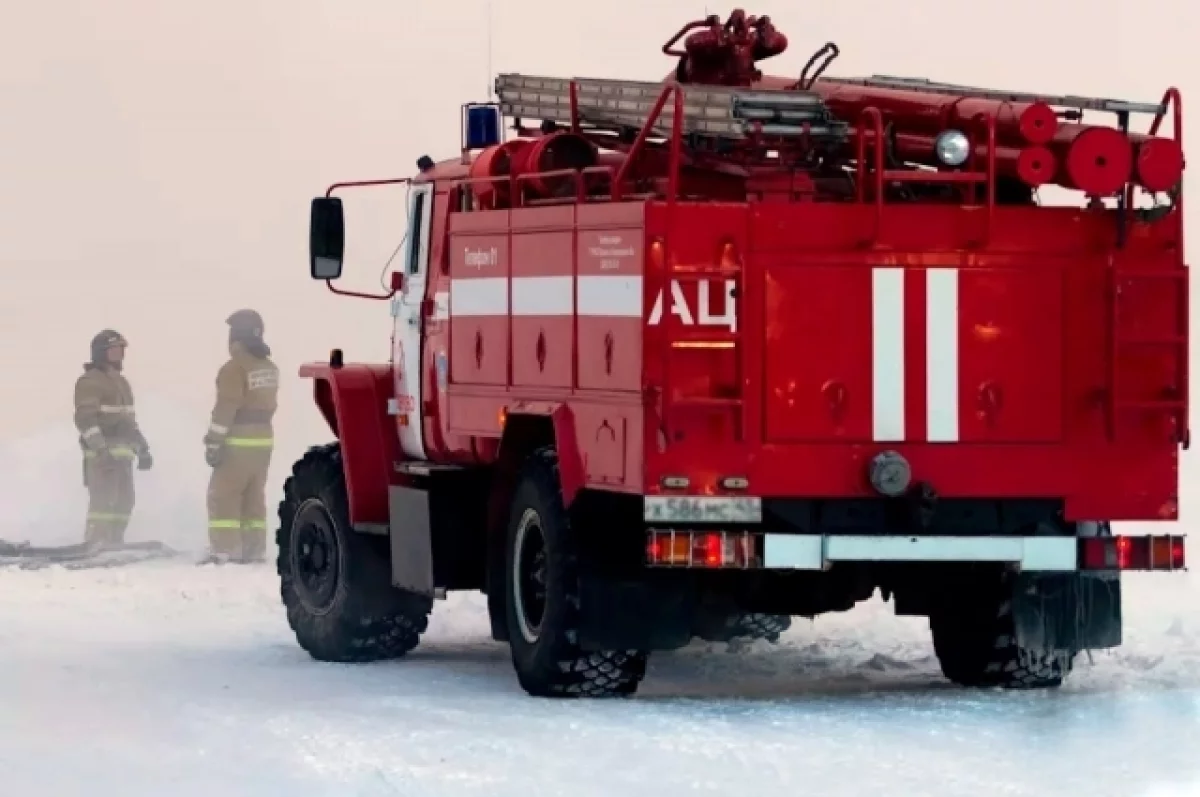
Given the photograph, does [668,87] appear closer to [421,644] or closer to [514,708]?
[514,708]

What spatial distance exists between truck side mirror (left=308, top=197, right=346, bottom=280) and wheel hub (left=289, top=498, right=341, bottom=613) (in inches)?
48.1

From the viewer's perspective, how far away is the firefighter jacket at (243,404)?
70.2 feet

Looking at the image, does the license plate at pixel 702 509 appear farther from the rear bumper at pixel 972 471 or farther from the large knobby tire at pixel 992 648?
the large knobby tire at pixel 992 648

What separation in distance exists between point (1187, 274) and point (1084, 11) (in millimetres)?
20921

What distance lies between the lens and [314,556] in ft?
47.0

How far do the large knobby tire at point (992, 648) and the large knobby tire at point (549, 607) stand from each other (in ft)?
4.80

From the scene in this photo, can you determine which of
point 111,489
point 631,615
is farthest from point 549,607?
point 111,489

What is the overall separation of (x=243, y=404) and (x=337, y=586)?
769cm

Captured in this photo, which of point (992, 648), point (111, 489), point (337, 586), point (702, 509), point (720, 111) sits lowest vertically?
point (992, 648)

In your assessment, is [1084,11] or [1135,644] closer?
[1135,644]

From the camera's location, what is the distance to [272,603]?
Answer: 16.7m

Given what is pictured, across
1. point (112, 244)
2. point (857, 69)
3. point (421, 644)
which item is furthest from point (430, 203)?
point (112, 244)

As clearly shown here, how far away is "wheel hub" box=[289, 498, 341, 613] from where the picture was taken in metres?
14.1

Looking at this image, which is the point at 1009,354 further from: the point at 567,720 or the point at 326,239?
the point at 326,239
